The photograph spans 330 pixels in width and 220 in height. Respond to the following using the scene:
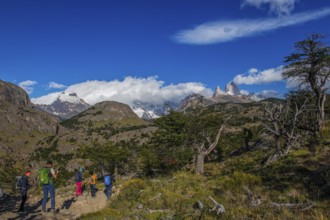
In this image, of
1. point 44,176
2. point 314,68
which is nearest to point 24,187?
point 44,176

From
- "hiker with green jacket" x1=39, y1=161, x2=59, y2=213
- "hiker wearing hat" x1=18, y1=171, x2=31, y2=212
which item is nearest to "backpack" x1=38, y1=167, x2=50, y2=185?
"hiker with green jacket" x1=39, y1=161, x2=59, y2=213

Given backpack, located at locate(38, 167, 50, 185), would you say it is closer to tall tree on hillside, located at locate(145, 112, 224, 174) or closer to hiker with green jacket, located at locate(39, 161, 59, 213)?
hiker with green jacket, located at locate(39, 161, 59, 213)

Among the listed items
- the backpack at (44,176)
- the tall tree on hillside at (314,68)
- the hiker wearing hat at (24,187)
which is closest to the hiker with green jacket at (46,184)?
the backpack at (44,176)

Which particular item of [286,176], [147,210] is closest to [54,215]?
[147,210]

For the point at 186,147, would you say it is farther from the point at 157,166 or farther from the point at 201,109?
the point at 157,166

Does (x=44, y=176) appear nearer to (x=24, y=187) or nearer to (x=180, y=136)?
(x=24, y=187)

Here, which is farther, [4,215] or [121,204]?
[4,215]

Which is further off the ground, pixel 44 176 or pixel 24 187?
pixel 44 176

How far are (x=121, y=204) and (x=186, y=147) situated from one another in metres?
24.2

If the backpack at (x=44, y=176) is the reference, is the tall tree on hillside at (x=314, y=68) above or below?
above

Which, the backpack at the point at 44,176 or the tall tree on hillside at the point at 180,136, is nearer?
the backpack at the point at 44,176

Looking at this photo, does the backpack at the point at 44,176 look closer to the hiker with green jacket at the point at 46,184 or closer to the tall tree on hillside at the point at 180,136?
the hiker with green jacket at the point at 46,184

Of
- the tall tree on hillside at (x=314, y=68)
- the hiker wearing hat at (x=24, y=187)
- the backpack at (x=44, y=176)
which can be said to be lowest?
the hiker wearing hat at (x=24, y=187)

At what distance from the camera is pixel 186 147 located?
38562 millimetres
